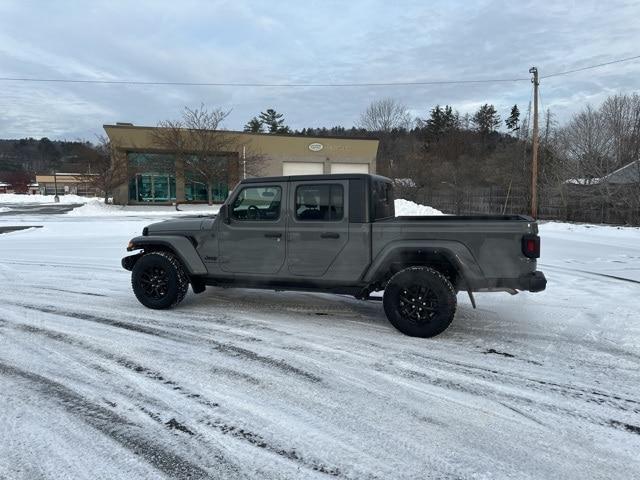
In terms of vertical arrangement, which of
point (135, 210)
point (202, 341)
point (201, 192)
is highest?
point (201, 192)

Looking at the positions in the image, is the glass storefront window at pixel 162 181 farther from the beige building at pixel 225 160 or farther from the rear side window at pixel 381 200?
the rear side window at pixel 381 200

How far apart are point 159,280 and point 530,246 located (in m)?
4.72

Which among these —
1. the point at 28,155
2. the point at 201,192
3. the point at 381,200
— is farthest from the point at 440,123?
the point at 28,155

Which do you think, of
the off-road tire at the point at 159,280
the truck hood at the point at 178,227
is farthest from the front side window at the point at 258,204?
the off-road tire at the point at 159,280

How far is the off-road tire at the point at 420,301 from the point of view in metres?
Result: 5.03

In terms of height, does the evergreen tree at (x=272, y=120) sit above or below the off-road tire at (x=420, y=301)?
above

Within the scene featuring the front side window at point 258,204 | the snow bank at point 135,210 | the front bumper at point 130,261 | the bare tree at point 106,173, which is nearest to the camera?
the front side window at point 258,204

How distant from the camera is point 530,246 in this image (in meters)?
4.78

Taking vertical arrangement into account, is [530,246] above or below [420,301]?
above

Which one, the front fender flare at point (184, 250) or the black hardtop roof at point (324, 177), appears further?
the front fender flare at point (184, 250)

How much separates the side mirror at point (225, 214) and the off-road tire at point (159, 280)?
949 mm

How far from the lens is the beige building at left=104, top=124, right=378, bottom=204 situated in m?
37.2

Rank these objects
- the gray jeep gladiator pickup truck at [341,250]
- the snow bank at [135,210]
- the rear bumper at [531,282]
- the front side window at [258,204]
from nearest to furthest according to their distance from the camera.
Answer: the rear bumper at [531,282], the gray jeep gladiator pickup truck at [341,250], the front side window at [258,204], the snow bank at [135,210]

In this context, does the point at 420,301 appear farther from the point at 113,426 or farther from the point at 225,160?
the point at 225,160
